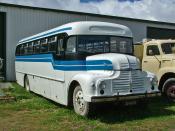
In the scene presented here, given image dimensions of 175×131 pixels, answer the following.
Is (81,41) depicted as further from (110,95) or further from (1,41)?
(1,41)

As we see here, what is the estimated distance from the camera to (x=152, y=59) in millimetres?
14117

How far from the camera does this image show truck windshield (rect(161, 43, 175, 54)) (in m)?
13.9

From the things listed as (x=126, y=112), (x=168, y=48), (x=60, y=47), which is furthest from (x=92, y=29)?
(x=168, y=48)

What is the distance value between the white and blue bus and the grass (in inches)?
16.7

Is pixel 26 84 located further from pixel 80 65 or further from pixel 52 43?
pixel 80 65

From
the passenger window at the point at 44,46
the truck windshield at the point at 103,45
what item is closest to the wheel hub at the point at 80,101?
the truck windshield at the point at 103,45

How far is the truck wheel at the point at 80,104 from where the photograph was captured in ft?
33.5

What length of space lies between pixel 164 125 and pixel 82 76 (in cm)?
249

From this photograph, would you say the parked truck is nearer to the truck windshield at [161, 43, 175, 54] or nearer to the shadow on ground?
the truck windshield at [161, 43, 175, 54]

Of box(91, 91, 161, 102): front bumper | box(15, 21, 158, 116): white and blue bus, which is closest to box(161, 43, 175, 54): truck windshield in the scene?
box(15, 21, 158, 116): white and blue bus

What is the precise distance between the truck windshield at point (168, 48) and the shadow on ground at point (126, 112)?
2.25m

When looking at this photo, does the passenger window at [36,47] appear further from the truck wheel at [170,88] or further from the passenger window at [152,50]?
the truck wheel at [170,88]

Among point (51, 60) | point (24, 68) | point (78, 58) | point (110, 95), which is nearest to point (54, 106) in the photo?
point (51, 60)

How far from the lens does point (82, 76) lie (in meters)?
10.3
